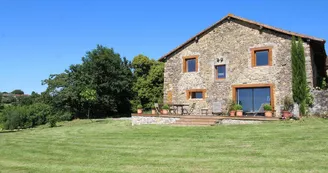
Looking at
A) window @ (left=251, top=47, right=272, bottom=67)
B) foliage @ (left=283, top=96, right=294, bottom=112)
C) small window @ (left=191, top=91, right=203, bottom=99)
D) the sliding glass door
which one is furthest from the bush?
foliage @ (left=283, top=96, right=294, bottom=112)

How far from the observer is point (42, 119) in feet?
85.7

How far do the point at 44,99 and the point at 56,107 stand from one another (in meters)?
1.79

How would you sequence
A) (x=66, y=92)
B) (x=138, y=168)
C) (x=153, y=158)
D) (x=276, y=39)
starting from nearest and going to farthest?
1. (x=138, y=168)
2. (x=153, y=158)
3. (x=276, y=39)
4. (x=66, y=92)

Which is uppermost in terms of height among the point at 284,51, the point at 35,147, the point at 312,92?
the point at 284,51

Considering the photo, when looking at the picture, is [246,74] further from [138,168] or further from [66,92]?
[66,92]

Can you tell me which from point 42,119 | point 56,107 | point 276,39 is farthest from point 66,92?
point 276,39

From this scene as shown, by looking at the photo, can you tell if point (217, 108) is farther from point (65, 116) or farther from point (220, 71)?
point (65, 116)

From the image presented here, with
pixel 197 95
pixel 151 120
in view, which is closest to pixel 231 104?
pixel 197 95

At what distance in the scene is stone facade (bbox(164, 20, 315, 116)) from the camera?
57.3ft

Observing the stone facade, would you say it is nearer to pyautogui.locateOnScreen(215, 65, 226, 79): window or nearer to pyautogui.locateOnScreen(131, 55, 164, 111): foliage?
pyautogui.locateOnScreen(215, 65, 226, 79): window

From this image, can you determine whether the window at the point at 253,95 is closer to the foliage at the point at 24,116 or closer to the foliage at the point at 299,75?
the foliage at the point at 299,75

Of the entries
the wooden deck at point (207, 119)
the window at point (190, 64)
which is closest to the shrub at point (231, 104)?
the wooden deck at point (207, 119)

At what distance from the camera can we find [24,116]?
24609 mm

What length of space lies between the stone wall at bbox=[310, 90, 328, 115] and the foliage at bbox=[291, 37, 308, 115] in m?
0.63
